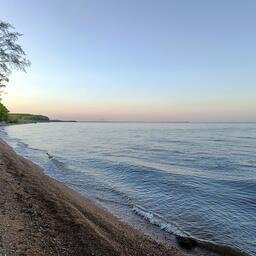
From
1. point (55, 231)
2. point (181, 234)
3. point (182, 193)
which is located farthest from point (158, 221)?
point (182, 193)

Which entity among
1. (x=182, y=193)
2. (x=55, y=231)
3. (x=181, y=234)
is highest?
(x=55, y=231)

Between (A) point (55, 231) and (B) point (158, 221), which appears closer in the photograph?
(A) point (55, 231)

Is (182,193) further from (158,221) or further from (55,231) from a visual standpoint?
(55,231)

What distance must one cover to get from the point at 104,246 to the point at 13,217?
303cm

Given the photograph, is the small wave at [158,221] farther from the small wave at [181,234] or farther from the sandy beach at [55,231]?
the sandy beach at [55,231]

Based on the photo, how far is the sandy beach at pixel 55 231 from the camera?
8375mm

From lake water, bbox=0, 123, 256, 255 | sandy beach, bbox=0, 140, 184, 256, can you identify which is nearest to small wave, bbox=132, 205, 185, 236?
lake water, bbox=0, 123, 256, 255

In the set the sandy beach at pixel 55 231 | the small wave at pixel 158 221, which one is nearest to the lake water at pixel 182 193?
the small wave at pixel 158 221

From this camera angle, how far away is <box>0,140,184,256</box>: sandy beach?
8.38 meters

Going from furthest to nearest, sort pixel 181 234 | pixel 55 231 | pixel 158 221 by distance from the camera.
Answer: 1. pixel 158 221
2. pixel 181 234
3. pixel 55 231

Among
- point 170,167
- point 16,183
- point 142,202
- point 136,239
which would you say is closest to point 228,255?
point 136,239

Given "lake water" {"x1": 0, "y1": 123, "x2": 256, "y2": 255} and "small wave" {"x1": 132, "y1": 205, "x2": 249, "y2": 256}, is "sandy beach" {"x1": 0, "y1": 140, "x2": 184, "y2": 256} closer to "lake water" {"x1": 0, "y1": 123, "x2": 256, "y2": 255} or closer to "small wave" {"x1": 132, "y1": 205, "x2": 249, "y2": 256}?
"small wave" {"x1": 132, "y1": 205, "x2": 249, "y2": 256}

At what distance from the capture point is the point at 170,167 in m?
31.5

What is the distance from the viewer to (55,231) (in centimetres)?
956
